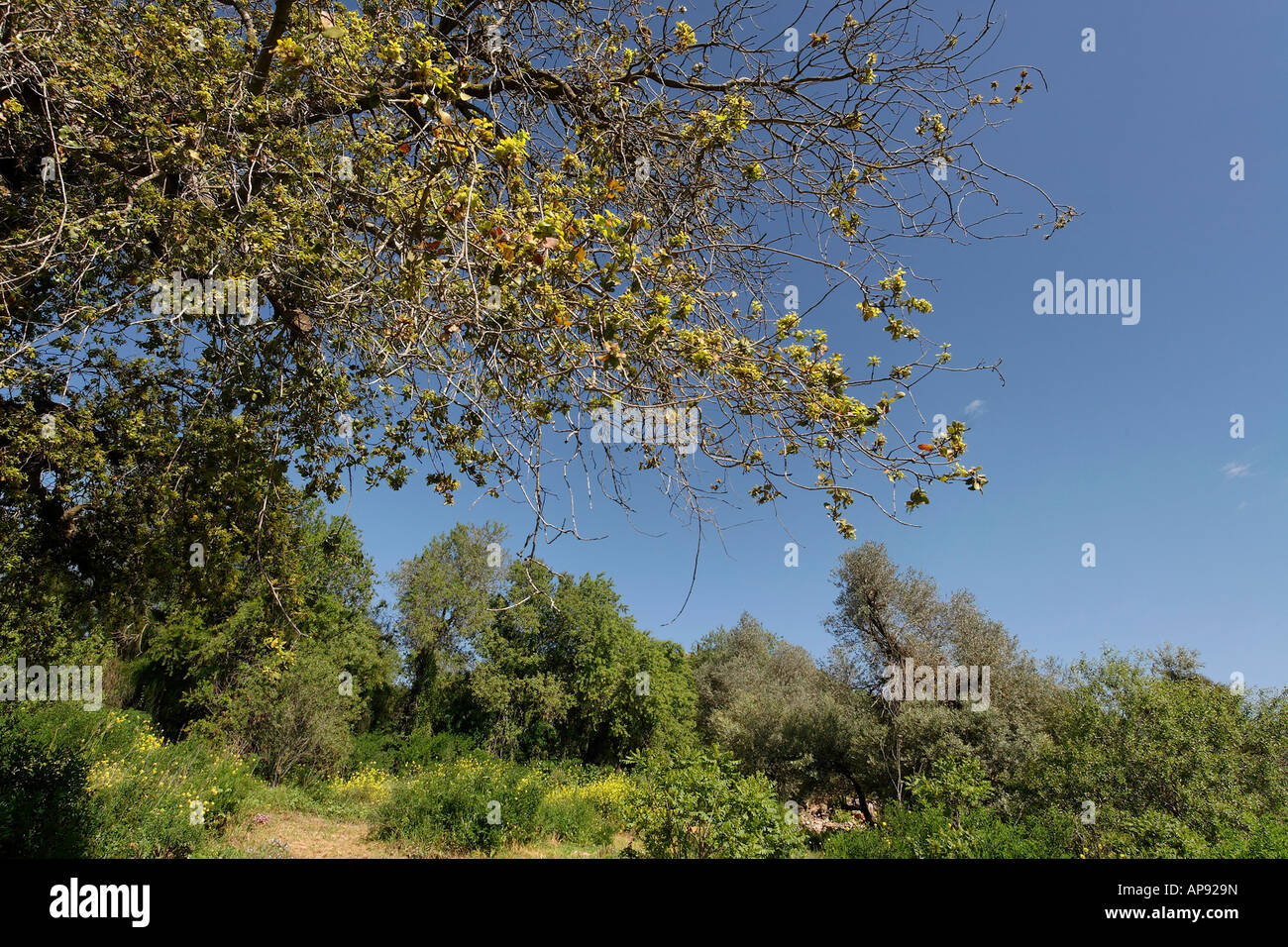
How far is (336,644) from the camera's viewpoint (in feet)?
66.0

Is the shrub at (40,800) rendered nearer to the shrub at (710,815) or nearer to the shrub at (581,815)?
the shrub at (710,815)

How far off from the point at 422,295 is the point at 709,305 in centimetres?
122

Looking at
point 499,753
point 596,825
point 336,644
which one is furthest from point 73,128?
point 499,753

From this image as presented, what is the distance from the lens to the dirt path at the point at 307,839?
1017 cm

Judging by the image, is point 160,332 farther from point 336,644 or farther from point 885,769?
point 336,644

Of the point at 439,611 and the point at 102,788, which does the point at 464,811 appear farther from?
the point at 439,611

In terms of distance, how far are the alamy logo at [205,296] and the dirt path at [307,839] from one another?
10268mm

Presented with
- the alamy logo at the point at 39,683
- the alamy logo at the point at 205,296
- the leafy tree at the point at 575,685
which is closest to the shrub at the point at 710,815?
the alamy logo at the point at 205,296

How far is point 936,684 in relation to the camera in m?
14.7

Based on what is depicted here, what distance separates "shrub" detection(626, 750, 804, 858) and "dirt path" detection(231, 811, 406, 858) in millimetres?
6522

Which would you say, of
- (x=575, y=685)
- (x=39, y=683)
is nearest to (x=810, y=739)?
(x=575, y=685)
